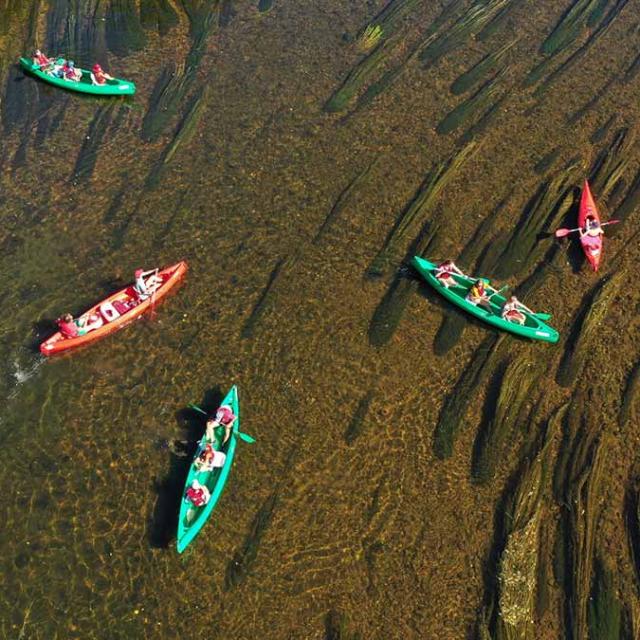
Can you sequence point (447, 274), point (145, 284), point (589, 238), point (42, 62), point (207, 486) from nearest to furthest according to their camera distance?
point (207, 486) < point (145, 284) < point (447, 274) < point (589, 238) < point (42, 62)

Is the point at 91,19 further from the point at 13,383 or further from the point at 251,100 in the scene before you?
the point at 13,383

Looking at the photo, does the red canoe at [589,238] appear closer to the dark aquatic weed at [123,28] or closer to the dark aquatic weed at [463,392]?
the dark aquatic weed at [463,392]

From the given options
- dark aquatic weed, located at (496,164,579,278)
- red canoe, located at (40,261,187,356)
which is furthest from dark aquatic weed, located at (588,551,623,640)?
red canoe, located at (40,261,187,356)

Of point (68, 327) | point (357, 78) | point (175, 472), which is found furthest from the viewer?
point (357, 78)

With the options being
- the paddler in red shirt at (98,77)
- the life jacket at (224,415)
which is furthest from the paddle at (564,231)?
the paddler in red shirt at (98,77)

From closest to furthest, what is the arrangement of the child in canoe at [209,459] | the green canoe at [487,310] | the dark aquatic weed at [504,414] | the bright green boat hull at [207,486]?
the bright green boat hull at [207,486]
the child in canoe at [209,459]
the dark aquatic weed at [504,414]
the green canoe at [487,310]

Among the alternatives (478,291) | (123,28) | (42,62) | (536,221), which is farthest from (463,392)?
(123,28)

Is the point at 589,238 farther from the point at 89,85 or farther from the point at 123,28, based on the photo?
the point at 123,28

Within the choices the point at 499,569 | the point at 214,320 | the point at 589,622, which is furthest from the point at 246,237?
the point at 589,622
